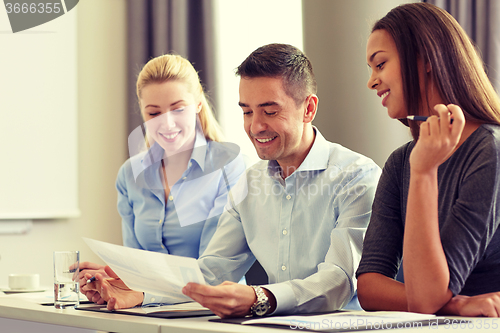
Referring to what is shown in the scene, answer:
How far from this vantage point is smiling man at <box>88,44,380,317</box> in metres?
1.30

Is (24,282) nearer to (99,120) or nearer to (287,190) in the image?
(287,190)

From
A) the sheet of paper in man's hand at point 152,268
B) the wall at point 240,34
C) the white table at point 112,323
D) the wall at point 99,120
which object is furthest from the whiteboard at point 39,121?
the sheet of paper in man's hand at point 152,268

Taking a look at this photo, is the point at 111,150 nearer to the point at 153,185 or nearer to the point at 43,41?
the point at 43,41

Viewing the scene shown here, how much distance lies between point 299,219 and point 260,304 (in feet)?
1.37

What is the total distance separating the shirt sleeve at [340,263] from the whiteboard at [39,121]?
195 cm

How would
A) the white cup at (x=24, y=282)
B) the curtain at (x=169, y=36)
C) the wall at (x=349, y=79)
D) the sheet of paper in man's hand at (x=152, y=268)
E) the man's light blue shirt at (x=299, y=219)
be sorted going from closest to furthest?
the sheet of paper in man's hand at (x=152, y=268), the man's light blue shirt at (x=299, y=219), the white cup at (x=24, y=282), the wall at (x=349, y=79), the curtain at (x=169, y=36)

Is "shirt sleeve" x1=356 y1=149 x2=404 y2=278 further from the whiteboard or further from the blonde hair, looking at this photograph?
the whiteboard

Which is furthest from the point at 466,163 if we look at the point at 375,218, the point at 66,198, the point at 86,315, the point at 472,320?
the point at 66,198

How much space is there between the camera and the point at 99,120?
9.74 feet

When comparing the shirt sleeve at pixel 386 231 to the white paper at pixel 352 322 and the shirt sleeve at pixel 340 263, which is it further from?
the white paper at pixel 352 322

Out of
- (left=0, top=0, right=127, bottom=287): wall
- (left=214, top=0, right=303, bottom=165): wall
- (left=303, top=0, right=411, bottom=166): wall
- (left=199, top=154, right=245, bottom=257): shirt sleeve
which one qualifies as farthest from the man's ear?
(left=0, top=0, right=127, bottom=287): wall

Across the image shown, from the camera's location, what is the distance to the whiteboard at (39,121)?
106 inches

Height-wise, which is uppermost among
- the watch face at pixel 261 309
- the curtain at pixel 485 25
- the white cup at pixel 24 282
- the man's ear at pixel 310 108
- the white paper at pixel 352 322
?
the curtain at pixel 485 25

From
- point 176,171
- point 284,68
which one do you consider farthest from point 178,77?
point 284,68
